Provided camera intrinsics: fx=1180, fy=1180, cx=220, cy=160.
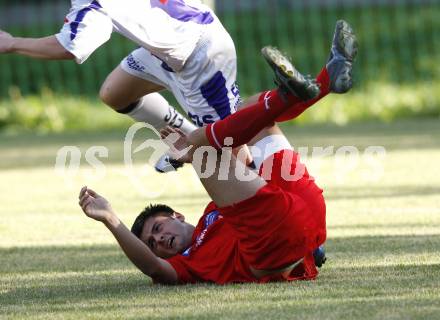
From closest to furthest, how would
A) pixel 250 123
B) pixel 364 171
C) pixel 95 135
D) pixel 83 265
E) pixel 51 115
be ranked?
pixel 250 123
pixel 83 265
pixel 364 171
pixel 95 135
pixel 51 115

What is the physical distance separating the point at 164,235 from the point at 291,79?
2.65 feet

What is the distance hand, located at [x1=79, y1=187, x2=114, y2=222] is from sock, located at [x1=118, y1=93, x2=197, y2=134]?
1.38m

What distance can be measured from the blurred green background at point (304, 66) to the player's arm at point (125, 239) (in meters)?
8.17

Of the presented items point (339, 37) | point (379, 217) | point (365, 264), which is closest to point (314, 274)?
point (365, 264)

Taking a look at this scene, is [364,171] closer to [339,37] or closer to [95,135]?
[339,37]

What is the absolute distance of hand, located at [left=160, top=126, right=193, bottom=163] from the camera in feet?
14.2

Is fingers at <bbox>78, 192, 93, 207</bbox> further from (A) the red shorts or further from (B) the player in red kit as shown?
(A) the red shorts

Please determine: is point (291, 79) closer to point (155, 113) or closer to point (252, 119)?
point (252, 119)

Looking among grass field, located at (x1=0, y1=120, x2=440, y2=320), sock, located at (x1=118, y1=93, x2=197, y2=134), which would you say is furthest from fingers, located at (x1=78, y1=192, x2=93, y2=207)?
sock, located at (x1=118, y1=93, x2=197, y2=134)

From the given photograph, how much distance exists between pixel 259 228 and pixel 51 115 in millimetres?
9041

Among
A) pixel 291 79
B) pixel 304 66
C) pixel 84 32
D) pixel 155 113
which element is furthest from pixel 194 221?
pixel 304 66

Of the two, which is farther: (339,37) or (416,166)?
(416,166)

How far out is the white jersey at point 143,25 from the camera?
4496 millimetres

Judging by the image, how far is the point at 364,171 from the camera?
8086 mm
